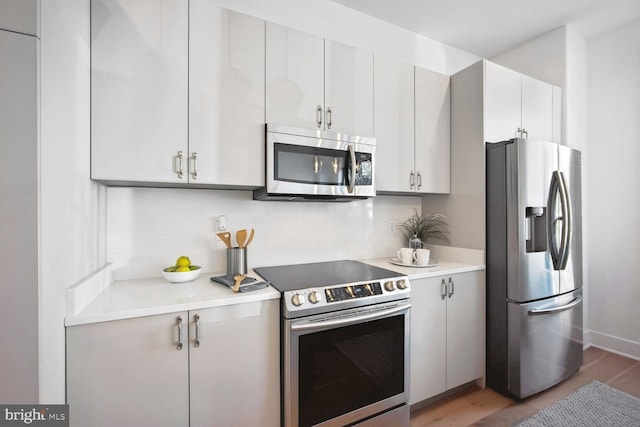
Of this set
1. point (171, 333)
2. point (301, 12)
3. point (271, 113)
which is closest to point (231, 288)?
point (171, 333)

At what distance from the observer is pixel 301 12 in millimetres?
2330

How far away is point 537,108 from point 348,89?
1.77 m

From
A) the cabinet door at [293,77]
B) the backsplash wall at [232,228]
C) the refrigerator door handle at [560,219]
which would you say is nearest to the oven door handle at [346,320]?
the backsplash wall at [232,228]

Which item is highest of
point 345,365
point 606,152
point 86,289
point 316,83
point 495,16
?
point 495,16

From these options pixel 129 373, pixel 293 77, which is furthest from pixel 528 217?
pixel 129 373

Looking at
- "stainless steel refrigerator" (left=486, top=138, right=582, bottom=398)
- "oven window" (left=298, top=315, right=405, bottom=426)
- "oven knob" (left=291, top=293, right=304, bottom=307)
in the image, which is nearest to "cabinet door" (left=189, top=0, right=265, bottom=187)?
"oven knob" (left=291, top=293, right=304, bottom=307)

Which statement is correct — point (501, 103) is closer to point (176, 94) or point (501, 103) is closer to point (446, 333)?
point (446, 333)

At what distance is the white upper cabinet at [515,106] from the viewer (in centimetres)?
237

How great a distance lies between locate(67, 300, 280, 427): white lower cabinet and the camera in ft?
3.98

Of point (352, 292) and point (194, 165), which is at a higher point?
point (194, 165)

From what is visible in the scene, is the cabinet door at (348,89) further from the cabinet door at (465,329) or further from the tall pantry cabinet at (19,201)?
the tall pantry cabinet at (19,201)

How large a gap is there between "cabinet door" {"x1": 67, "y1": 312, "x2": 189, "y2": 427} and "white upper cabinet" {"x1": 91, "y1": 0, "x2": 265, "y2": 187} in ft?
2.35

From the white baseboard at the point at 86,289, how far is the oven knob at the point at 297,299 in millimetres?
886

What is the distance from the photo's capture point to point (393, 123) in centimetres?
233
